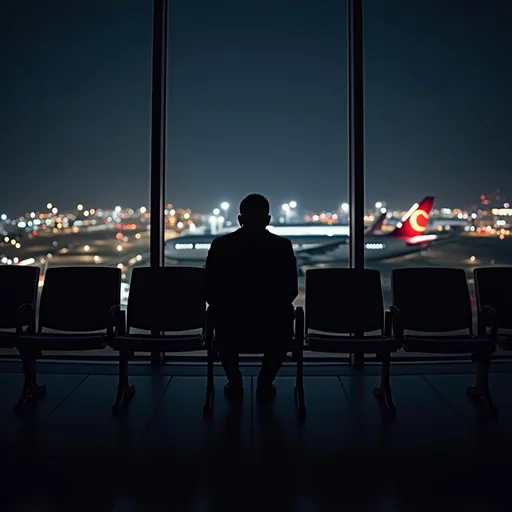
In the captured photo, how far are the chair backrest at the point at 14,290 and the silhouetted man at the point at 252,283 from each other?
1.40 m

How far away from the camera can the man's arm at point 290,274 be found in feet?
8.77

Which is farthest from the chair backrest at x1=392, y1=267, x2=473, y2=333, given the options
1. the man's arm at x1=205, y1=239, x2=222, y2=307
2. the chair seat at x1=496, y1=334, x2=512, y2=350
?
the man's arm at x1=205, y1=239, x2=222, y2=307

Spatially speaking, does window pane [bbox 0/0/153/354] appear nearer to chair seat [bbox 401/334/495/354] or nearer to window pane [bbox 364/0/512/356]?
window pane [bbox 364/0/512/356]

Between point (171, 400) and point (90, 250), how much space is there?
1968 millimetres

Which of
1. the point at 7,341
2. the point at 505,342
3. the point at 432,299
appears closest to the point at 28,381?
the point at 7,341

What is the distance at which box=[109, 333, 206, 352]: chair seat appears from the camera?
2.75 meters

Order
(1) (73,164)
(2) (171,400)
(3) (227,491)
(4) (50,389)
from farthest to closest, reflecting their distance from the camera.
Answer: (1) (73,164)
(4) (50,389)
(2) (171,400)
(3) (227,491)

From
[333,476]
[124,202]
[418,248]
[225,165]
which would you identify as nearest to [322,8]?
[225,165]

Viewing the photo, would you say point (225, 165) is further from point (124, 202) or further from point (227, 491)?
point (227, 491)

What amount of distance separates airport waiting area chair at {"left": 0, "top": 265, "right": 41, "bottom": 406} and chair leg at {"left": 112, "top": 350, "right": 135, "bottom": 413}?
614 mm

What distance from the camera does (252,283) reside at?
2.61 meters

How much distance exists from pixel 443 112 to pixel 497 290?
2.76m

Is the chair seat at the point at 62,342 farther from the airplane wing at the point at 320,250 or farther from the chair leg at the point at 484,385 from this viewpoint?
the airplane wing at the point at 320,250

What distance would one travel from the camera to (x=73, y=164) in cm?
445
